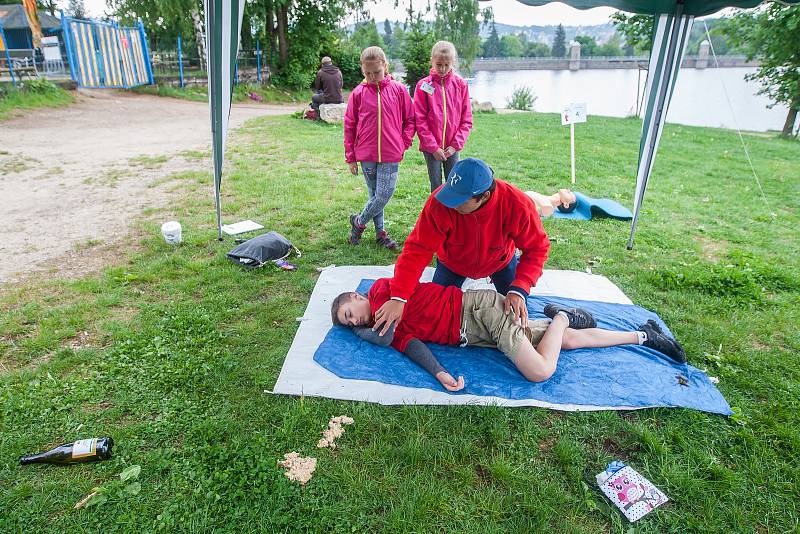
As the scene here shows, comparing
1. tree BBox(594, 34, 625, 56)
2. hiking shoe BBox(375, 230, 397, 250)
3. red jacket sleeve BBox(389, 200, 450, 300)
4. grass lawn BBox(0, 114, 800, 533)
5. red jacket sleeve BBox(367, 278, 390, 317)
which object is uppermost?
tree BBox(594, 34, 625, 56)

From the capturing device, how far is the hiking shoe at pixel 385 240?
471 cm

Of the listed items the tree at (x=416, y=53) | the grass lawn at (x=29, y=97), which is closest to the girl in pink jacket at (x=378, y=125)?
the grass lawn at (x=29, y=97)

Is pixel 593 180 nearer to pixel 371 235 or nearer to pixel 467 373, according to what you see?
pixel 371 235

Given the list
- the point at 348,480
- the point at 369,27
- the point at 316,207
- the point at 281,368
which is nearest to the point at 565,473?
the point at 348,480

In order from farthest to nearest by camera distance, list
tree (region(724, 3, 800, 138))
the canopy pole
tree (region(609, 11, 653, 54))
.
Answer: tree (region(609, 11, 653, 54))
tree (region(724, 3, 800, 138))
the canopy pole

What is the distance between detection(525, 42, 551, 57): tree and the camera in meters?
71.9

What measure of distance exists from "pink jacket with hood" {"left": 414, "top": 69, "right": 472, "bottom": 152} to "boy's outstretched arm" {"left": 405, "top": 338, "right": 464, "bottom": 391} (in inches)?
96.2

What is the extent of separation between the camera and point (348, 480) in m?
2.12

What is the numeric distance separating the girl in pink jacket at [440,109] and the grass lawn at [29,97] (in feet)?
37.1

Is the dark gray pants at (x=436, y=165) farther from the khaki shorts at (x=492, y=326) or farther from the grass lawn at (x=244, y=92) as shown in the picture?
the grass lawn at (x=244, y=92)

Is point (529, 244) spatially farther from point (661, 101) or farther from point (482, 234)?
point (661, 101)

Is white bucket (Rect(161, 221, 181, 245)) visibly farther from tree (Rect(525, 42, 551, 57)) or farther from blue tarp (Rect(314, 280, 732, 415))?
tree (Rect(525, 42, 551, 57))

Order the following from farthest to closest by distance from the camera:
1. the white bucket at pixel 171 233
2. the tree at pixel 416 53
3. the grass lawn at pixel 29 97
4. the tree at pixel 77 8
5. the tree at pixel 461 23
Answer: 1. the tree at pixel 77 8
2. the tree at pixel 461 23
3. the tree at pixel 416 53
4. the grass lawn at pixel 29 97
5. the white bucket at pixel 171 233

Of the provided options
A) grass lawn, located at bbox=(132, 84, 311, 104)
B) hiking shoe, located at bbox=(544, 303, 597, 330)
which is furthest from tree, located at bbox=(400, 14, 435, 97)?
hiking shoe, located at bbox=(544, 303, 597, 330)
